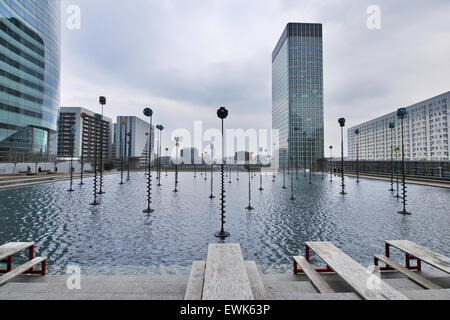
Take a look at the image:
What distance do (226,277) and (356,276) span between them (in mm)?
2537

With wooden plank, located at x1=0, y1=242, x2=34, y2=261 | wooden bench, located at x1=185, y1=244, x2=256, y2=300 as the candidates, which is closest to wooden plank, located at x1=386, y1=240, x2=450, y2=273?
wooden bench, located at x1=185, y1=244, x2=256, y2=300

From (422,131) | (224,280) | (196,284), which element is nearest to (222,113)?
(196,284)

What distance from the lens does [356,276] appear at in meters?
3.91

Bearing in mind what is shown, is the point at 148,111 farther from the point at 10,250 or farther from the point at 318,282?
the point at 318,282

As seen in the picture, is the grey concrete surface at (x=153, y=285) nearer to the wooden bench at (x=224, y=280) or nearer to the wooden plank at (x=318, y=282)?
the wooden plank at (x=318, y=282)

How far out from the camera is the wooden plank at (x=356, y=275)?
315 cm

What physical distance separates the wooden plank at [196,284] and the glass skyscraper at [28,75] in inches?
2790

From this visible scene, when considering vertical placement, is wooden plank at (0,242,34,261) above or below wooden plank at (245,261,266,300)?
above

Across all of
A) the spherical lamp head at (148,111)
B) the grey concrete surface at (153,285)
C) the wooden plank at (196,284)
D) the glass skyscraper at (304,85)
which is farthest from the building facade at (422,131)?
the wooden plank at (196,284)

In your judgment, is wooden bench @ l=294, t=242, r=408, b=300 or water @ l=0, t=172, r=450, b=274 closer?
wooden bench @ l=294, t=242, r=408, b=300

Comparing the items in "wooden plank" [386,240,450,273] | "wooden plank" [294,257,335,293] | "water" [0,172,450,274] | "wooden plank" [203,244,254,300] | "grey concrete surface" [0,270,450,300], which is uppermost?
"wooden plank" [203,244,254,300]

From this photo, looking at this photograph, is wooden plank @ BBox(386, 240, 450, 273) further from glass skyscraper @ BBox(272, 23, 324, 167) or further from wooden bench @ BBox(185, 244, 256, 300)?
glass skyscraper @ BBox(272, 23, 324, 167)

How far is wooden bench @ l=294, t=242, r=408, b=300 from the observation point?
3.15 m

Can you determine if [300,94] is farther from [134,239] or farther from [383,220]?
[134,239]
